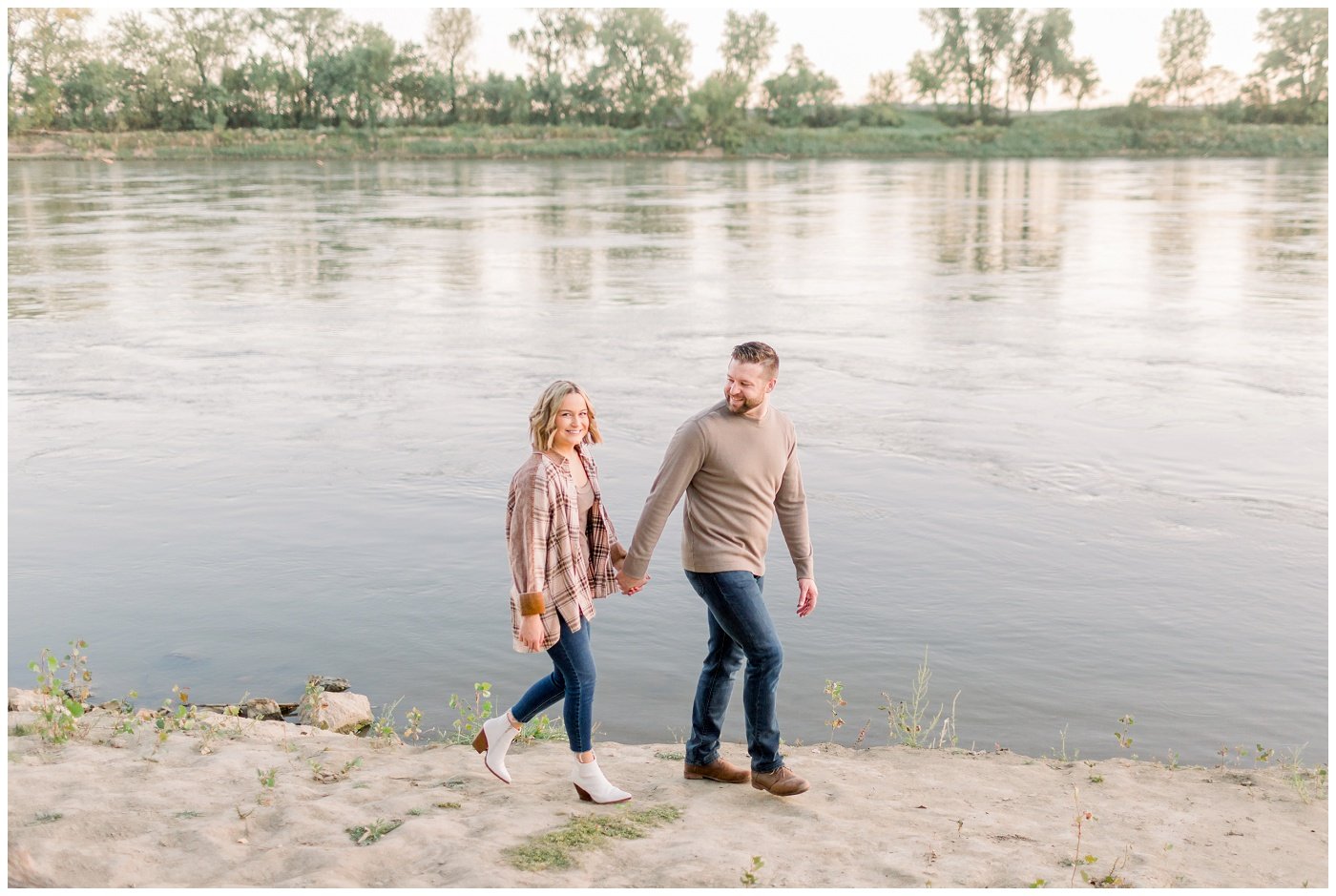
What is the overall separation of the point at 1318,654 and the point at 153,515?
25.4 feet

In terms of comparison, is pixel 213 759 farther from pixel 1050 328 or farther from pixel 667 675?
pixel 1050 328

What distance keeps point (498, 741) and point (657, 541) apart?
110 centimetres

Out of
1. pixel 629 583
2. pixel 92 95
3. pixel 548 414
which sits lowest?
pixel 629 583

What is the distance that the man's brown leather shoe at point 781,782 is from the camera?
5309 millimetres

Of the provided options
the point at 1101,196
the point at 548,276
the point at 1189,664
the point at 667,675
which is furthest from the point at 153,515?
the point at 1101,196

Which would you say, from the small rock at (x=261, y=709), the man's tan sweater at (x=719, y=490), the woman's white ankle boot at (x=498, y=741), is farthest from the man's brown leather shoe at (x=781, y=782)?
the small rock at (x=261, y=709)

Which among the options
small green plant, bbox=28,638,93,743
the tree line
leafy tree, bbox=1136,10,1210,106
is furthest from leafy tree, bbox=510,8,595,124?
small green plant, bbox=28,638,93,743

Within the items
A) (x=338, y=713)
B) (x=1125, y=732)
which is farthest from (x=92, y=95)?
(x=1125, y=732)

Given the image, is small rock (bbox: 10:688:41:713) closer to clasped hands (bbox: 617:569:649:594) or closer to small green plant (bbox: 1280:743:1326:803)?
clasped hands (bbox: 617:569:649:594)

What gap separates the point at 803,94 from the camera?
101125mm

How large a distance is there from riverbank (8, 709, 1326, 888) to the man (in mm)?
520

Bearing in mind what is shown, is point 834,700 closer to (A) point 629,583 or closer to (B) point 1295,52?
(A) point 629,583

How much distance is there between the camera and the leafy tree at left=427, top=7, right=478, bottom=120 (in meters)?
98.4

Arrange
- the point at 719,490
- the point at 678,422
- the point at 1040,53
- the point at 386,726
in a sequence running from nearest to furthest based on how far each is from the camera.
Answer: the point at 719,490 → the point at 386,726 → the point at 678,422 → the point at 1040,53
